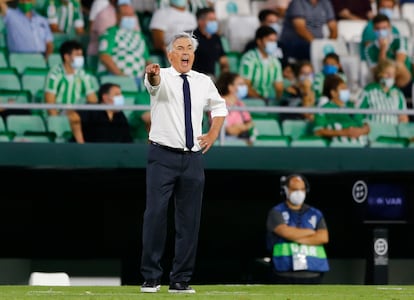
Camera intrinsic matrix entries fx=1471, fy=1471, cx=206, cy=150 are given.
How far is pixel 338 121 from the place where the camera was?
1518cm

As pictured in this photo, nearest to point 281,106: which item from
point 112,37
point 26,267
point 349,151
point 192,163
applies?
point 349,151

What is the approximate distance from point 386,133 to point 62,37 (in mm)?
3750

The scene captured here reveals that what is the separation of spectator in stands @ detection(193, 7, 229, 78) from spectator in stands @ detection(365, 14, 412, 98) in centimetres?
176

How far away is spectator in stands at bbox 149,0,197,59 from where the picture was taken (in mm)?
16375

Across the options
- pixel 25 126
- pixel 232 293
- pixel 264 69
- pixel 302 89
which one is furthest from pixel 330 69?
pixel 232 293

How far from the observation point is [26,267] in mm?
16438

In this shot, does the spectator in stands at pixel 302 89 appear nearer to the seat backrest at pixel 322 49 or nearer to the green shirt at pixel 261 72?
the green shirt at pixel 261 72

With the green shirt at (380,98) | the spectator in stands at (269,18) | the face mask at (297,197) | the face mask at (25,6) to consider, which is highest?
the face mask at (25,6)

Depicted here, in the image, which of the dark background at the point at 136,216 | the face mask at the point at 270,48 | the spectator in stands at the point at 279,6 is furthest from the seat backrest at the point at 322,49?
the dark background at the point at 136,216

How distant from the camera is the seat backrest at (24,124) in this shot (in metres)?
14.4

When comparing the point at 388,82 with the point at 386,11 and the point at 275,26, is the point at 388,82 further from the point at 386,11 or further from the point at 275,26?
the point at 386,11

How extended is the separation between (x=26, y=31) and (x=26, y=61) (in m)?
0.42

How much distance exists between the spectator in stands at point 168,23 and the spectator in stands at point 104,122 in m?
1.47

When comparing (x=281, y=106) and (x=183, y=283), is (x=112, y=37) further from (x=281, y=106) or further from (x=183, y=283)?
(x=183, y=283)
